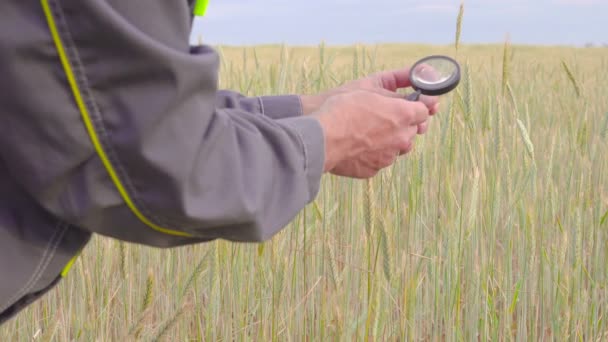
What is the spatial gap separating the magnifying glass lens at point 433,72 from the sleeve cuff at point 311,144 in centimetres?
35

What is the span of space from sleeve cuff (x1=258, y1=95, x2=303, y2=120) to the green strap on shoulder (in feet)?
0.99

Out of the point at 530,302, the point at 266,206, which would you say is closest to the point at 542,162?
the point at 530,302

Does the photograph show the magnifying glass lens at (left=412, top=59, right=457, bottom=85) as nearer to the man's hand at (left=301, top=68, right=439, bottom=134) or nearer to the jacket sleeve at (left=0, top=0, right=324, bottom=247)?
the man's hand at (left=301, top=68, right=439, bottom=134)

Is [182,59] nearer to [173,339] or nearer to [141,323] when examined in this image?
[141,323]

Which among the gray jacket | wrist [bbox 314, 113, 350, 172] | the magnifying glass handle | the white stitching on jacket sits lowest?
the white stitching on jacket

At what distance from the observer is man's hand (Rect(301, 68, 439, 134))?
1060mm

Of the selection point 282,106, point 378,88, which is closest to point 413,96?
point 378,88

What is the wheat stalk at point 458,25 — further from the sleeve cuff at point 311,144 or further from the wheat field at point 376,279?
the sleeve cuff at point 311,144

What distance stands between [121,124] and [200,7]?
213 mm

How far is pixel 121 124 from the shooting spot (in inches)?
24.1

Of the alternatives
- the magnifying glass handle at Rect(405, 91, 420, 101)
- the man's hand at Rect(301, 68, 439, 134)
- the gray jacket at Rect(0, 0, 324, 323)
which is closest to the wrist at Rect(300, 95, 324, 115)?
the man's hand at Rect(301, 68, 439, 134)

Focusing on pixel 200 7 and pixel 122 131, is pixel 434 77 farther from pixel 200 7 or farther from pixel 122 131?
pixel 122 131

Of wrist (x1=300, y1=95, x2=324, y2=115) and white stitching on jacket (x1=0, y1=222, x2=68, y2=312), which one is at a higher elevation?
wrist (x1=300, y1=95, x2=324, y2=115)

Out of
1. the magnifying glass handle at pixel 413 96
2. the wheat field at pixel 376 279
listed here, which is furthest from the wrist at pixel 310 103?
the wheat field at pixel 376 279
